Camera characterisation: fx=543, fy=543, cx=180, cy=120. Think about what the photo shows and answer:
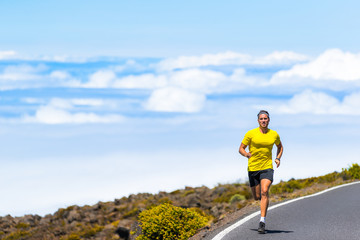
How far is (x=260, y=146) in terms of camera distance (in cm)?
1056

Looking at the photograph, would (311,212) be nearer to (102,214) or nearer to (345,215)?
(345,215)

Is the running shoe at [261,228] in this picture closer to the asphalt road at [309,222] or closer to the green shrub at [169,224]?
the asphalt road at [309,222]

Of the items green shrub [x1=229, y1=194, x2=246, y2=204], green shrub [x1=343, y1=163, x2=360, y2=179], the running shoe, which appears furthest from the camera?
green shrub [x1=229, y1=194, x2=246, y2=204]

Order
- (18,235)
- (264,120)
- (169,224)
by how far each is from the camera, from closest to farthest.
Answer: (264,120) → (169,224) → (18,235)

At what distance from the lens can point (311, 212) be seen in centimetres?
1297

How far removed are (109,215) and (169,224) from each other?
18.9 meters

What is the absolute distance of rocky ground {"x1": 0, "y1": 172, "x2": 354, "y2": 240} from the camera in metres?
26.2

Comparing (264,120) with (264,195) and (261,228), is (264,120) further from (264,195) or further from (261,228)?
(261,228)

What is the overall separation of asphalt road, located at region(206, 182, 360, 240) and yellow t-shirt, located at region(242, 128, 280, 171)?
1.29 meters

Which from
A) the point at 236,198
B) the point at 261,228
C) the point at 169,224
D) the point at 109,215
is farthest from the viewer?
the point at 109,215

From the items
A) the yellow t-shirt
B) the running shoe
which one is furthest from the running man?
the running shoe

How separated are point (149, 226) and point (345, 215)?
454cm

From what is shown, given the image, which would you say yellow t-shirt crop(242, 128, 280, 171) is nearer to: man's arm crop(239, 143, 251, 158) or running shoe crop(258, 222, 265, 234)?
man's arm crop(239, 143, 251, 158)

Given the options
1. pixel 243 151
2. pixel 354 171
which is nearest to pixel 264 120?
pixel 243 151
